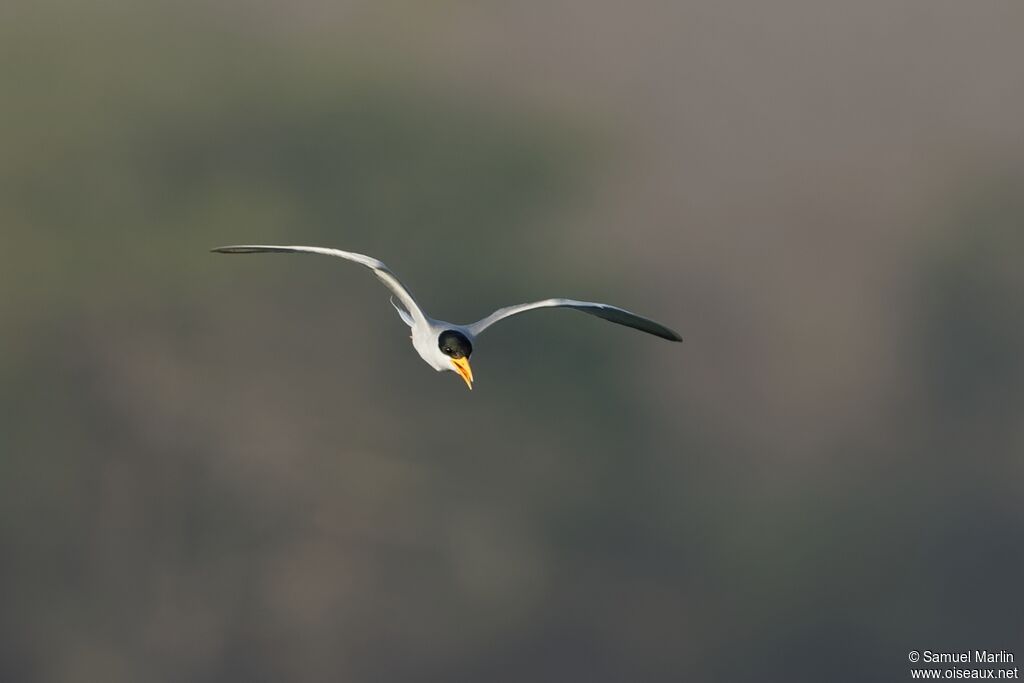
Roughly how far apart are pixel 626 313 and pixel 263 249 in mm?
8132

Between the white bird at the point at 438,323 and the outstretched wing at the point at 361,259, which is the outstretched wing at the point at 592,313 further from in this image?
the outstretched wing at the point at 361,259

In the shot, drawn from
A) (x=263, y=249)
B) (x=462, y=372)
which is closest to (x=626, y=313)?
(x=462, y=372)

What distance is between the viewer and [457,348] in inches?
1027

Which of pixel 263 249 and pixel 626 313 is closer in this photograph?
pixel 263 249

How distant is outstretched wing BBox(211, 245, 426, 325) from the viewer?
25062 mm

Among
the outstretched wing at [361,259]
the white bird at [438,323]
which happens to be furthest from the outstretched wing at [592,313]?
the outstretched wing at [361,259]

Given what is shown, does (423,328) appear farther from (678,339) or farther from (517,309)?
(678,339)

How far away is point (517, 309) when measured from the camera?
2656cm

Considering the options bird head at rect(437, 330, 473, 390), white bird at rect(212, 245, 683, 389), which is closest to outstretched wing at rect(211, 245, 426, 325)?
white bird at rect(212, 245, 683, 389)

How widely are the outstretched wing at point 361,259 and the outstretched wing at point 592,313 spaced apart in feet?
4.26

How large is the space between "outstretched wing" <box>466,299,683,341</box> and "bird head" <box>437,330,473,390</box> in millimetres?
717

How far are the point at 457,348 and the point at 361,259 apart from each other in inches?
104

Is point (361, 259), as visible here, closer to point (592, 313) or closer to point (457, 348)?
point (457, 348)

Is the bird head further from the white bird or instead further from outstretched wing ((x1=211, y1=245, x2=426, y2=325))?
outstretched wing ((x1=211, y1=245, x2=426, y2=325))
